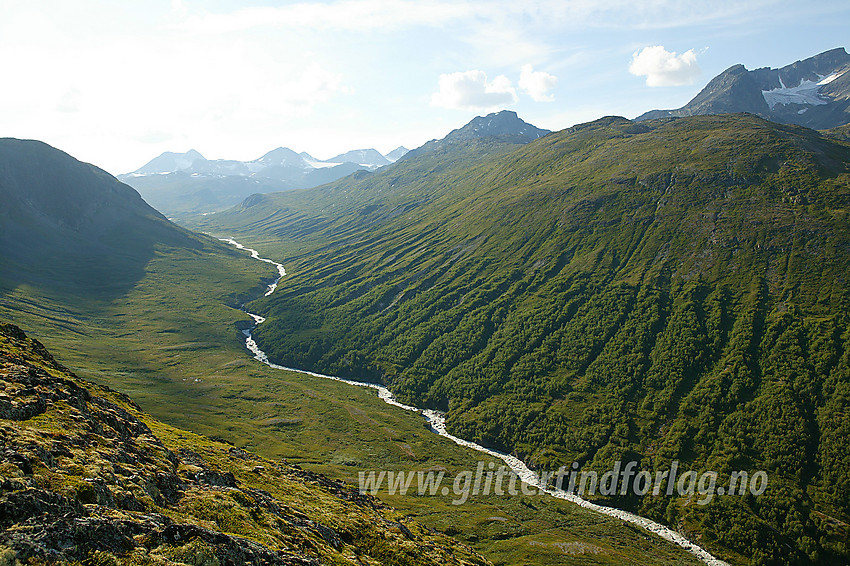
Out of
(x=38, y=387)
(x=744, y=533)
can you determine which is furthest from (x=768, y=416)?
(x=38, y=387)

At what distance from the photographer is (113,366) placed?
642ft

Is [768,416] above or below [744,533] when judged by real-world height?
above

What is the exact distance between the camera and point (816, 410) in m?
132

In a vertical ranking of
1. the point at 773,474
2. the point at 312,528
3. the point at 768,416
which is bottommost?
the point at 773,474

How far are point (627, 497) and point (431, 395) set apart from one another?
9062cm

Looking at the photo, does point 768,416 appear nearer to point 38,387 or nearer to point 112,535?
point 112,535

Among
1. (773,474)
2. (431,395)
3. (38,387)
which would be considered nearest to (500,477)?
(431,395)

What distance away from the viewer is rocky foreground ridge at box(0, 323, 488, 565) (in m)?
25.5

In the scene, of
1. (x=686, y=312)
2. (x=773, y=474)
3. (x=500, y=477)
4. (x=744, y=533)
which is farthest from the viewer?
(x=686, y=312)

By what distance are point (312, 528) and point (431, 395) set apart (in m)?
148

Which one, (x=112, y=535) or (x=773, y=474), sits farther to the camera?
(x=773, y=474)

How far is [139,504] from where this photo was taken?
35.6 metres

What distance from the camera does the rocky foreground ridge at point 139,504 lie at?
1006 inches

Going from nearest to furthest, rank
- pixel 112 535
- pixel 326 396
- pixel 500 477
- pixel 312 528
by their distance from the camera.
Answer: pixel 112 535 → pixel 312 528 → pixel 500 477 → pixel 326 396
